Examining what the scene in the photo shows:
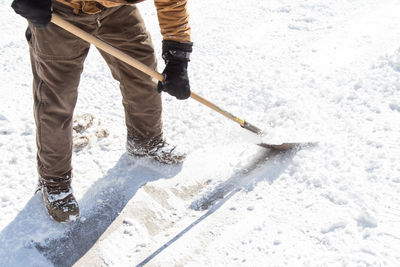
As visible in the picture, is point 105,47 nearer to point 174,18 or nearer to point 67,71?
point 67,71

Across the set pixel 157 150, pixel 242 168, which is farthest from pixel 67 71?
pixel 242 168

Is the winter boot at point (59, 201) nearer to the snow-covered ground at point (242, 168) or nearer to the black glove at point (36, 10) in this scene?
the snow-covered ground at point (242, 168)

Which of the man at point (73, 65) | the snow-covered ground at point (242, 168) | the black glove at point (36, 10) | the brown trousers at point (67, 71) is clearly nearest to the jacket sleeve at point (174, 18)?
the man at point (73, 65)

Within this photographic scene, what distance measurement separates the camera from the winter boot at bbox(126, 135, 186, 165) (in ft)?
9.17

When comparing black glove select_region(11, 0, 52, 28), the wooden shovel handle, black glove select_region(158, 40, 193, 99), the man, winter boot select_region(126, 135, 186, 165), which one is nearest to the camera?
black glove select_region(11, 0, 52, 28)

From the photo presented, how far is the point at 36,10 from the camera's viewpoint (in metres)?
1.82

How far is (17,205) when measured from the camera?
2.50 metres

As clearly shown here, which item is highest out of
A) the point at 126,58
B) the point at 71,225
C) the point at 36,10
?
the point at 36,10

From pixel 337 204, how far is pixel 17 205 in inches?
78.2

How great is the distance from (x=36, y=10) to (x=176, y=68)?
33.6 inches

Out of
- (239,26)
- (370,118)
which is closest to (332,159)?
(370,118)

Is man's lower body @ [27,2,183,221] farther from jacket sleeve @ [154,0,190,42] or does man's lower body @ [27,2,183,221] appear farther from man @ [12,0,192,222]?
jacket sleeve @ [154,0,190,42]

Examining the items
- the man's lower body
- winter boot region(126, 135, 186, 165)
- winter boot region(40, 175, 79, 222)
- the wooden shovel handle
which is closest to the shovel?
the wooden shovel handle

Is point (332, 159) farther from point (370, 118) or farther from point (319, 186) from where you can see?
point (370, 118)
